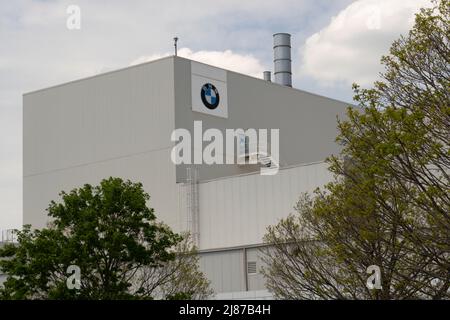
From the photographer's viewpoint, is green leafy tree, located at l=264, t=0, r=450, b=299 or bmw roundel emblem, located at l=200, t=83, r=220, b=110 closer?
green leafy tree, located at l=264, t=0, r=450, b=299

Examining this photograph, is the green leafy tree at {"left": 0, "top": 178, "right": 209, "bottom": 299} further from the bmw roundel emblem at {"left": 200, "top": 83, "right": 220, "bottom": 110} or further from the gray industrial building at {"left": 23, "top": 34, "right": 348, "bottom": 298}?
the bmw roundel emblem at {"left": 200, "top": 83, "right": 220, "bottom": 110}

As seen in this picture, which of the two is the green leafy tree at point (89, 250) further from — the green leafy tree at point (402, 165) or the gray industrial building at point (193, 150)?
the gray industrial building at point (193, 150)

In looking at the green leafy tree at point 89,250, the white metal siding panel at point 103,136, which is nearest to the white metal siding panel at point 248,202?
the white metal siding panel at point 103,136

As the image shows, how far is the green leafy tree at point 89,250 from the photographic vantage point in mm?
31688

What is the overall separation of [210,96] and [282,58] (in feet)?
38.1

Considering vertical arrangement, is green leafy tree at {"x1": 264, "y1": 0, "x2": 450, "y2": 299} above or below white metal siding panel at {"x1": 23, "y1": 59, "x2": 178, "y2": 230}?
below

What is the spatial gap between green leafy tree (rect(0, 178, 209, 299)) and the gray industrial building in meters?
12.6

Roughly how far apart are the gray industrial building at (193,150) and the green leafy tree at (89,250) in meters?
12.6

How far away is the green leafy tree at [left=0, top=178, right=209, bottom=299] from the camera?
31688 millimetres

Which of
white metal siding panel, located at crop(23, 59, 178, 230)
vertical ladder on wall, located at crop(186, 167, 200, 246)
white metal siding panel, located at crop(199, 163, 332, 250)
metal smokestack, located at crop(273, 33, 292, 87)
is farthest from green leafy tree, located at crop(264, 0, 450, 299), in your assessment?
metal smokestack, located at crop(273, 33, 292, 87)

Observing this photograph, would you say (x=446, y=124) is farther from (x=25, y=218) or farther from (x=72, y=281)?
(x=25, y=218)

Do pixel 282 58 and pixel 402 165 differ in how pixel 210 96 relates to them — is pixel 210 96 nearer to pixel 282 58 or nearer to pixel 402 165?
pixel 282 58

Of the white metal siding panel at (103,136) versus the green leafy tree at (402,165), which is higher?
the white metal siding panel at (103,136)
